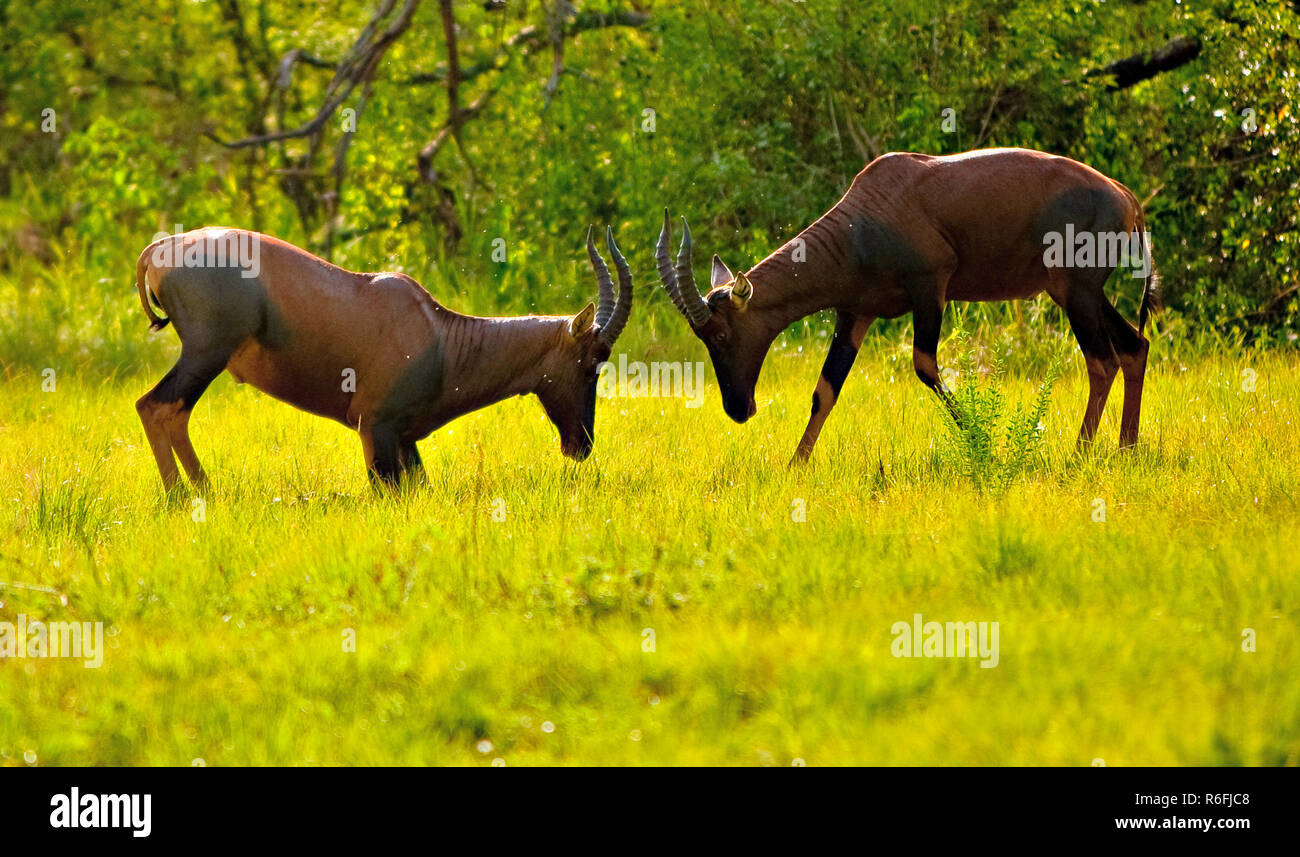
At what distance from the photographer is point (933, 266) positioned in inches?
325

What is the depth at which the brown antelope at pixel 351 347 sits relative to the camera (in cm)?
746

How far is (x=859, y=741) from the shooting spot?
187 inches

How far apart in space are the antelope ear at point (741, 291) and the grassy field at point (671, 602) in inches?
33.7

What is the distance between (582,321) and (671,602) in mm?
2208

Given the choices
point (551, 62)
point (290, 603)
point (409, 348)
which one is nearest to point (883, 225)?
point (409, 348)

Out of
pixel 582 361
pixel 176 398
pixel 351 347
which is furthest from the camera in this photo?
pixel 582 361

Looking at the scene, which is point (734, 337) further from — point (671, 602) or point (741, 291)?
point (671, 602)

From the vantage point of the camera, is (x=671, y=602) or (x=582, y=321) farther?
(x=582, y=321)

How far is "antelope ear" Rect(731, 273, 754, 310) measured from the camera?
841 centimetres

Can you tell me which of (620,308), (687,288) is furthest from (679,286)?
(620,308)

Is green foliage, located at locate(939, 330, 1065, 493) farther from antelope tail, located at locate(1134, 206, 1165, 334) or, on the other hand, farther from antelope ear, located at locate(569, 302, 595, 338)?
antelope ear, located at locate(569, 302, 595, 338)

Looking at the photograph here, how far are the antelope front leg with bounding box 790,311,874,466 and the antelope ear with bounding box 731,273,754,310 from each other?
1.77 ft

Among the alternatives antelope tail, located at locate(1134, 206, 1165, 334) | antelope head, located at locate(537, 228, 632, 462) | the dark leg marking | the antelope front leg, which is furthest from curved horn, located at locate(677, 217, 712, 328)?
antelope tail, located at locate(1134, 206, 1165, 334)
